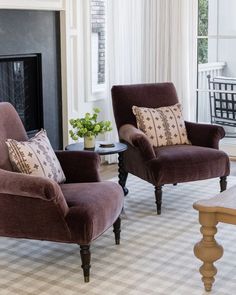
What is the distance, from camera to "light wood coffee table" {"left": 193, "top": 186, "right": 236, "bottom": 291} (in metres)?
3.00

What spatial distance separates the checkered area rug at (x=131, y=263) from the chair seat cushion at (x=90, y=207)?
0.81ft

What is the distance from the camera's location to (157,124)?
462cm

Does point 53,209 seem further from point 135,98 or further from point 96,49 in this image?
point 96,49

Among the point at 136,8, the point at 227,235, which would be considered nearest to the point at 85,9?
the point at 136,8

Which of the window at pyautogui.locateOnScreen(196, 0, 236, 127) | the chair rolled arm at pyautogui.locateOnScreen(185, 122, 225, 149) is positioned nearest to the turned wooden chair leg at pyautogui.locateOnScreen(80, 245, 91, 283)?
the chair rolled arm at pyautogui.locateOnScreen(185, 122, 225, 149)

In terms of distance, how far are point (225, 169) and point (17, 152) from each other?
69.4 inches

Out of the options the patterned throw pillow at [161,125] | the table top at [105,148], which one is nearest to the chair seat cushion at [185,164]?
the patterned throw pillow at [161,125]

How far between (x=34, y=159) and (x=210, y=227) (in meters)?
1.09

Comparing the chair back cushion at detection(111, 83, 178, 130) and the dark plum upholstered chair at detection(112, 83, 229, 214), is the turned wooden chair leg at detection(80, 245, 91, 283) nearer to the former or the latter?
the dark plum upholstered chair at detection(112, 83, 229, 214)

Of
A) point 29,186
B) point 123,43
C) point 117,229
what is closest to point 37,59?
point 123,43

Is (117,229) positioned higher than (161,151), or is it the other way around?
(161,151)

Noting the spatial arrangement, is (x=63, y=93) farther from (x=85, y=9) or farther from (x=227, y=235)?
(x=227, y=235)

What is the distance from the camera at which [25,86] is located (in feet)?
16.3

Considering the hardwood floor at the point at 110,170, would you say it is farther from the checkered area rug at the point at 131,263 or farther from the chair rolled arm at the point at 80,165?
the chair rolled arm at the point at 80,165
